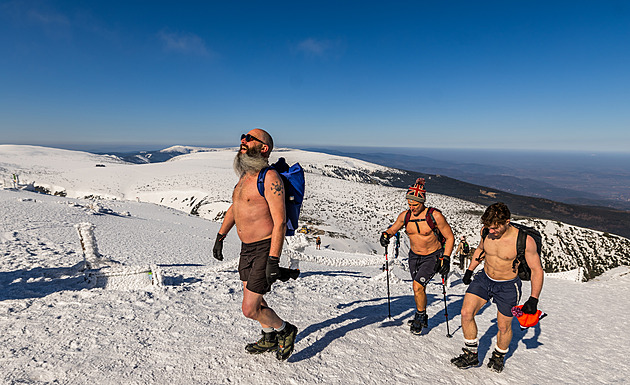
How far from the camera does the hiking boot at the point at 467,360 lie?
372 cm

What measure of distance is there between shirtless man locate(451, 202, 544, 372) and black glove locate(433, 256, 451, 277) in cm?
51

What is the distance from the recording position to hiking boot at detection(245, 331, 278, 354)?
338cm

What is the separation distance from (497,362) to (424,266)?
1.48m

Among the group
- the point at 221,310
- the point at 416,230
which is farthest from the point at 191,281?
the point at 416,230

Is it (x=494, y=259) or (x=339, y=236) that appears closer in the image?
(x=494, y=259)

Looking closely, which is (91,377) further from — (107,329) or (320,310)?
(320,310)

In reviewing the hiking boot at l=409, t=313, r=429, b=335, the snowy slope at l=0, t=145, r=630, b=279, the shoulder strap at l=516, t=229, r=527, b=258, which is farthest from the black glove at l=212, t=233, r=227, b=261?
the snowy slope at l=0, t=145, r=630, b=279

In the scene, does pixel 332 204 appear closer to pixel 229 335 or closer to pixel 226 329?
pixel 226 329

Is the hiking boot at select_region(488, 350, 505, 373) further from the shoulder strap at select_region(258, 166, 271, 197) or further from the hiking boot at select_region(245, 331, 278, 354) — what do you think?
the shoulder strap at select_region(258, 166, 271, 197)

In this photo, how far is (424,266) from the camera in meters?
4.68

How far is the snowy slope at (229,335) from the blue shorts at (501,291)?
0.88 meters

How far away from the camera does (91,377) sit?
281cm

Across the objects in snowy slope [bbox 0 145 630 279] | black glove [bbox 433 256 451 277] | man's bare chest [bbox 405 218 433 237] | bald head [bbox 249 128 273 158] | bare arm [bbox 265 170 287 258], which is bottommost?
snowy slope [bbox 0 145 630 279]

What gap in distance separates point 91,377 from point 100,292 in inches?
84.0
